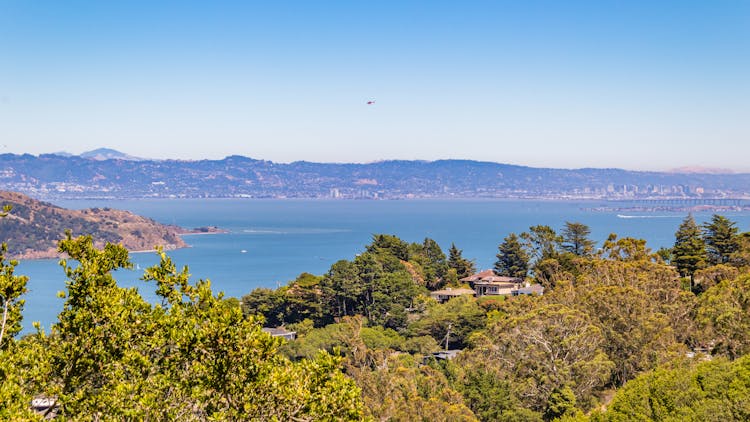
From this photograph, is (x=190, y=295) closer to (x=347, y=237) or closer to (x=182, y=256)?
(x=182, y=256)

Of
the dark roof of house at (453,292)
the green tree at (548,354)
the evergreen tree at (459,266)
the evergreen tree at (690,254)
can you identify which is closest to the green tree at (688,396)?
the green tree at (548,354)

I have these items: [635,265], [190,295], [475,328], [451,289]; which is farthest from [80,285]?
[451,289]

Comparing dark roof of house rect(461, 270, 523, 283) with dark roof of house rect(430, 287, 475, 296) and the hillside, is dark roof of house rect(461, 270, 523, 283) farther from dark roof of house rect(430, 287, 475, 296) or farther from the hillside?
the hillside

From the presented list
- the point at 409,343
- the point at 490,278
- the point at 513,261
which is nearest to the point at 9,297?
the point at 409,343

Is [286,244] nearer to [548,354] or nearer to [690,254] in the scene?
[690,254]

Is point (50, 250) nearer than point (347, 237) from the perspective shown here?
Yes
